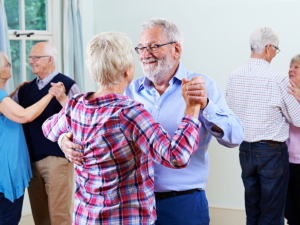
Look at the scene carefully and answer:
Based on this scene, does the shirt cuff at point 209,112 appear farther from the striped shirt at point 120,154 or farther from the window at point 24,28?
the window at point 24,28

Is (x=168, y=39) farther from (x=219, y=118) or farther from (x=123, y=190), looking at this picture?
(x=123, y=190)

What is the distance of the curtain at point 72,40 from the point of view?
349cm

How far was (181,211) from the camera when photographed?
1476 millimetres

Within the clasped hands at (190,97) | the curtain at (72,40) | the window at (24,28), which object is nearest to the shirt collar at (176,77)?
the clasped hands at (190,97)

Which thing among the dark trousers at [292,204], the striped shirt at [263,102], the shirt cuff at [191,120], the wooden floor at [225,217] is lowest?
the wooden floor at [225,217]

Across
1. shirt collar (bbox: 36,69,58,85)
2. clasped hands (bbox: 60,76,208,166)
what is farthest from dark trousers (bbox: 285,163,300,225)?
shirt collar (bbox: 36,69,58,85)

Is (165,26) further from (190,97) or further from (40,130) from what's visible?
(40,130)

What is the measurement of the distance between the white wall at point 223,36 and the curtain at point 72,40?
70 centimetres

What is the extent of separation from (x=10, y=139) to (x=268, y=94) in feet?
6.55

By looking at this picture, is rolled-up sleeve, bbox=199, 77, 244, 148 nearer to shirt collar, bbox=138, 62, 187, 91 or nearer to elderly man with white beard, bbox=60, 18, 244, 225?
elderly man with white beard, bbox=60, 18, 244, 225

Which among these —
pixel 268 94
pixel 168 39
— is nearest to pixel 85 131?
pixel 168 39

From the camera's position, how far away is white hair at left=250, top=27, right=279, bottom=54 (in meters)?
2.53

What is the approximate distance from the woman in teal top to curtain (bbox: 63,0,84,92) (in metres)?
1.15

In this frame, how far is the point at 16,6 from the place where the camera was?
10.9 feet
